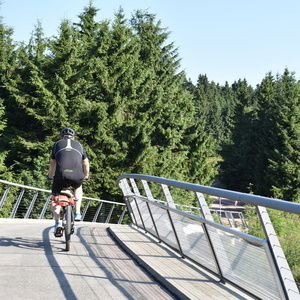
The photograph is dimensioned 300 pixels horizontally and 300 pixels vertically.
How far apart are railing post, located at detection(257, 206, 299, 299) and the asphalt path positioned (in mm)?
1339

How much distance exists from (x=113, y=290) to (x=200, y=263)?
1.47 m

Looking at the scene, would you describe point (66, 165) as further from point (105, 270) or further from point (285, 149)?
point (285, 149)

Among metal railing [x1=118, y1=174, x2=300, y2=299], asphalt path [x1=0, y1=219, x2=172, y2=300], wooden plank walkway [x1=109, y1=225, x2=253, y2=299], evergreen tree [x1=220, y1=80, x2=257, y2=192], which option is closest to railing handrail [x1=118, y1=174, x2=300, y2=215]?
metal railing [x1=118, y1=174, x2=300, y2=299]

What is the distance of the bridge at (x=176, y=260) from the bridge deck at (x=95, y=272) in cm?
1

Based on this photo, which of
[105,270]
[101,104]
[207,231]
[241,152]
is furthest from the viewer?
[241,152]

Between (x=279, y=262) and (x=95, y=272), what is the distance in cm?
261

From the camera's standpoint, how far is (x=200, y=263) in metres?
6.11

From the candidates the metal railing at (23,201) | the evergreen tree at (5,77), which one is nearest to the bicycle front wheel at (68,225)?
the metal railing at (23,201)

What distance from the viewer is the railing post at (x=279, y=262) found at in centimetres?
397

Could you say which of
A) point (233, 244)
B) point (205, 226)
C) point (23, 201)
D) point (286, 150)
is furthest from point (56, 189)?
point (286, 150)

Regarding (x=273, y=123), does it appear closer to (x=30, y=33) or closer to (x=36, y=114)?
(x=30, y=33)

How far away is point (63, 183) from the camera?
728 cm

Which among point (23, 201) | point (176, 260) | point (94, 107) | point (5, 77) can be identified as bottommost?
point (23, 201)

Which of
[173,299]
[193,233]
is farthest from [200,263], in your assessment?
[173,299]
